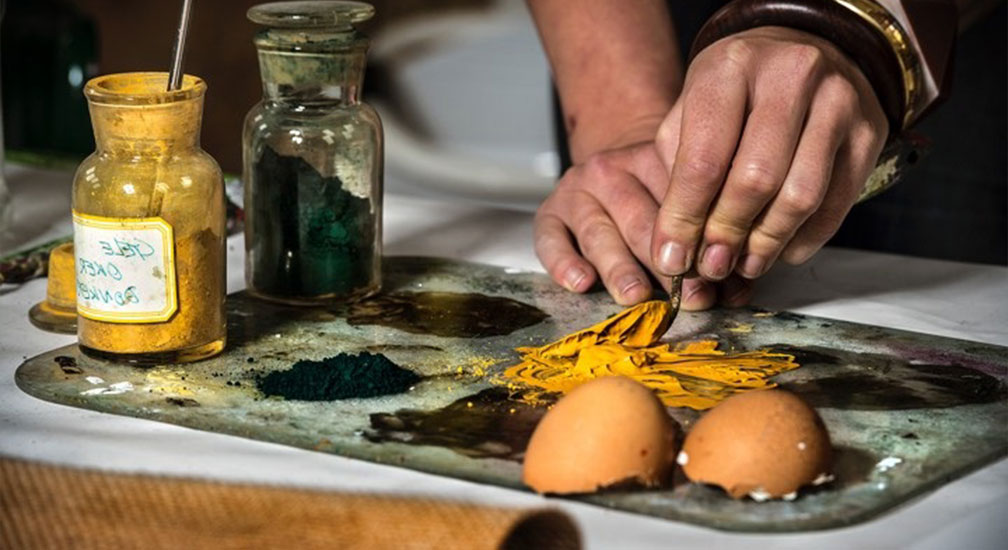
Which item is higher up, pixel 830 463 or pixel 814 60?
pixel 814 60

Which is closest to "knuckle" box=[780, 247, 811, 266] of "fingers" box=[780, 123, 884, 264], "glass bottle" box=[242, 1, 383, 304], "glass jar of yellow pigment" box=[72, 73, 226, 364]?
"fingers" box=[780, 123, 884, 264]

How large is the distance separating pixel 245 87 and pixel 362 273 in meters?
2.01

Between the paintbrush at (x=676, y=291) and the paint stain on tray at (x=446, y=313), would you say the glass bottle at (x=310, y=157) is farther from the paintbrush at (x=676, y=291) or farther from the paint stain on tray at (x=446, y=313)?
the paintbrush at (x=676, y=291)

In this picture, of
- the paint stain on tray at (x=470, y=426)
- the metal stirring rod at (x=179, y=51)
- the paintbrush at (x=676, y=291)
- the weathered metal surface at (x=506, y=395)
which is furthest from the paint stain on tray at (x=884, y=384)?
the metal stirring rod at (x=179, y=51)

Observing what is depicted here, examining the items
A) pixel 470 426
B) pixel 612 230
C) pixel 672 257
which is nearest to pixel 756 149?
pixel 672 257

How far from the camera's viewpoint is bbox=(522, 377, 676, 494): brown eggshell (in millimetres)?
768

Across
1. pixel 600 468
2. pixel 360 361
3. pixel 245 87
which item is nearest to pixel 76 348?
pixel 360 361

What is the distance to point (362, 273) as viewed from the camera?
3.88 feet

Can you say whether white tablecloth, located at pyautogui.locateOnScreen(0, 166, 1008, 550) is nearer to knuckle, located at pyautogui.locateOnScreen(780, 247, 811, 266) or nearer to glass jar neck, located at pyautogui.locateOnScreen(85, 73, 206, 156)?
knuckle, located at pyautogui.locateOnScreen(780, 247, 811, 266)

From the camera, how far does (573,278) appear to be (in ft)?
4.04

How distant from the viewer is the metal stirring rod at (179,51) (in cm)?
97

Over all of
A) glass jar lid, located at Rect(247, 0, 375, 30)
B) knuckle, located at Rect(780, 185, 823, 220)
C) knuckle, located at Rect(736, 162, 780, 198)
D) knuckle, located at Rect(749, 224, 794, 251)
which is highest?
glass jar lid, located at Rect(247, 0, 375, 30)

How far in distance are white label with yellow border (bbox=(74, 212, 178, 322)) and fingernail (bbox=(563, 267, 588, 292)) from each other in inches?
15.1

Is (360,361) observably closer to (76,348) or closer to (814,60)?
(76,348)
